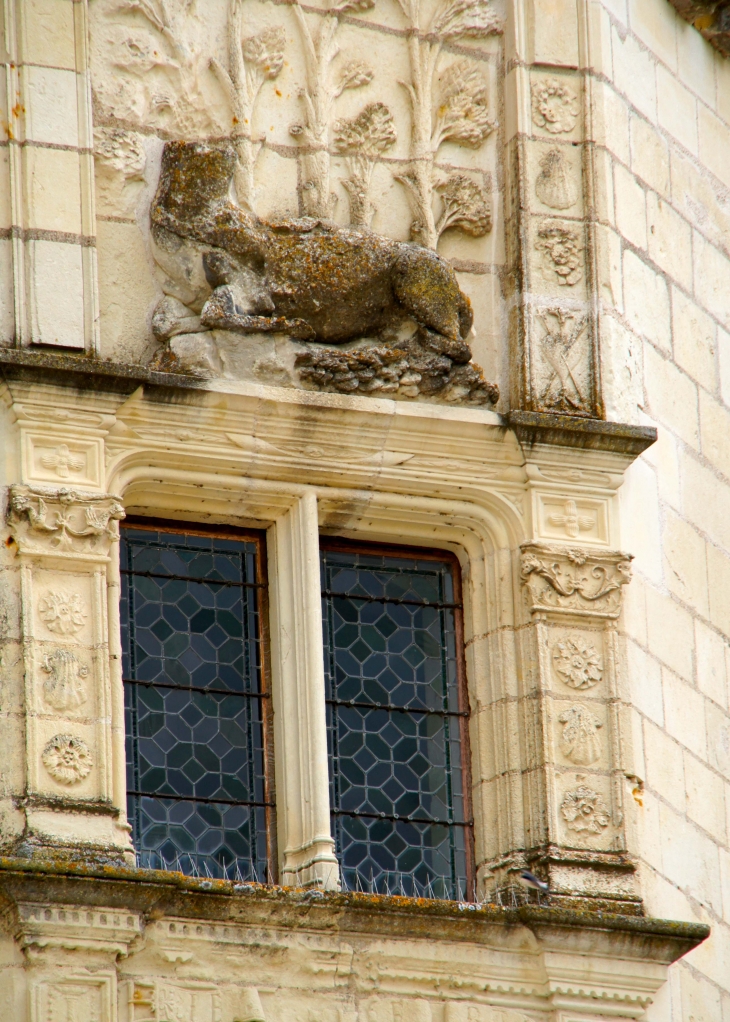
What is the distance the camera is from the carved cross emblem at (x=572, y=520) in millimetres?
11547

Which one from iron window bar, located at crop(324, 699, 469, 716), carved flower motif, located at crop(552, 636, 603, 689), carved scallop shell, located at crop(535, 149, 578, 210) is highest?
carved scallop shell, located at crop(535, 149, 578, 210)

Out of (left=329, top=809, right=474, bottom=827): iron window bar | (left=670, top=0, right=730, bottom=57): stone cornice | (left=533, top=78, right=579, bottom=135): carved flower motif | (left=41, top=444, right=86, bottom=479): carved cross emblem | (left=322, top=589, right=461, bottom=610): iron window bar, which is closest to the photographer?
(left=41, top=444, right=86, bottom=479): carved cross emblem

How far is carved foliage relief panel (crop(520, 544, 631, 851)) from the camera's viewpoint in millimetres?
11109

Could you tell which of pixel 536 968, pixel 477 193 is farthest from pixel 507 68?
pixel 536 968

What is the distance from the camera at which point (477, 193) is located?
39.3ft

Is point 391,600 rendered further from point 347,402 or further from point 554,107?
point 554,107

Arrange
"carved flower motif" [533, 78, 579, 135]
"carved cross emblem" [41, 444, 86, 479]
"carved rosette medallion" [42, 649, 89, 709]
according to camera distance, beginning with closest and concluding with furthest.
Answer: "carved rosette medallion" [42, 649, 89, 709] → "carved cross emblem" [41, 444, 86, 479] → "carved flower motif" [533, 78, 579, 135]

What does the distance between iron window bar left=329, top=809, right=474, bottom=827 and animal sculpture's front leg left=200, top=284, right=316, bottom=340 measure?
1.87 m

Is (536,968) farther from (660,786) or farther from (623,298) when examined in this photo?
(623,298)

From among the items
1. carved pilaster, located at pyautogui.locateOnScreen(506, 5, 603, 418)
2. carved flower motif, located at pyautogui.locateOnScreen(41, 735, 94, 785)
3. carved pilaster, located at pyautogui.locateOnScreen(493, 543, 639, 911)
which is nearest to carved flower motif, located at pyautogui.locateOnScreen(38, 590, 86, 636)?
carved flower motif, located at pyautogui.locateOnScreen(41, 735, 94, 785)

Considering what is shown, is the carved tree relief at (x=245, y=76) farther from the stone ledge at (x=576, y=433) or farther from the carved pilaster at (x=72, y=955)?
the carved pilaster at (x=72, y=955)

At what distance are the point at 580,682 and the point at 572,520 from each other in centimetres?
68

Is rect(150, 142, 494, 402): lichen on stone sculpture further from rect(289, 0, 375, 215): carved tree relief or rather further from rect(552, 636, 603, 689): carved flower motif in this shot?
rect(552, 636, 603, 689): carved flower motif

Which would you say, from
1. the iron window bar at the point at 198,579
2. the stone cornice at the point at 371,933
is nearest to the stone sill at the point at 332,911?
the stone cornice at the point at 371,933
